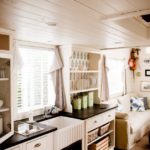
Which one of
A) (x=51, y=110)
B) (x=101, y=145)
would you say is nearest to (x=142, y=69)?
(x=101, y=145)

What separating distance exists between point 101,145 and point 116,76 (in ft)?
8.48

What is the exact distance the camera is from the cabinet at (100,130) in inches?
128

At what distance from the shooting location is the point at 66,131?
9.11ft

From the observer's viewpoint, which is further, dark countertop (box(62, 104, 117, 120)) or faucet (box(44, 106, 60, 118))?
faucet (box(44, 106, 60, 118))

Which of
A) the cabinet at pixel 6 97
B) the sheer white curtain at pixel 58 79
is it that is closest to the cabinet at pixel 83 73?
the sheer white curtain at pixel 58 79

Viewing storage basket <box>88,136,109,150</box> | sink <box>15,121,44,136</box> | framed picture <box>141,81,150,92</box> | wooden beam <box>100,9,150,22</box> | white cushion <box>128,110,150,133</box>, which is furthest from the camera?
framed picture <box>141,81,150,92</box>

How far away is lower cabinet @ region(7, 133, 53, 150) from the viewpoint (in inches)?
84.0

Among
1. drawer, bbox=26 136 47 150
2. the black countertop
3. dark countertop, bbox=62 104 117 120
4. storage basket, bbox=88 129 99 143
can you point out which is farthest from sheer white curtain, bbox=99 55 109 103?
drawer, bbox=26 136 47 150

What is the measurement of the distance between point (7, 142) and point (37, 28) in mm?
1193

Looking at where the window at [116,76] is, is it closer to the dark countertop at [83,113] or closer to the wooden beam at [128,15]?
the dark countertop at [83,113]

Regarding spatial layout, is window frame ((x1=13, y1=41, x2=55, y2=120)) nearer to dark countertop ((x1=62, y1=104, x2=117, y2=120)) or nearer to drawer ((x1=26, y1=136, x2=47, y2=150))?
dark countertop ((x1=62, y1=104, x2=117, y2=120))

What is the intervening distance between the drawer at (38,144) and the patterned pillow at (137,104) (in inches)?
150

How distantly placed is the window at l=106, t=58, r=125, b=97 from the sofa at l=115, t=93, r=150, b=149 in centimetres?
49

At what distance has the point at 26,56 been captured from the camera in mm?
3135
